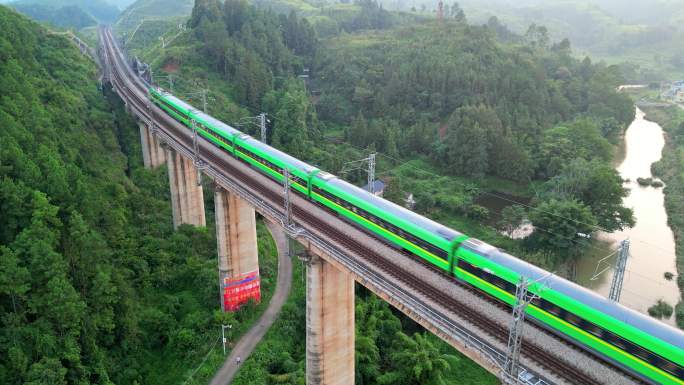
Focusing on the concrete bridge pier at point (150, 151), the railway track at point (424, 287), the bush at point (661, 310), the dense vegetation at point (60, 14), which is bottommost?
the bush at point (661, 310)

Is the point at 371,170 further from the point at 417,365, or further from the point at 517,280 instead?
the point at 417,365

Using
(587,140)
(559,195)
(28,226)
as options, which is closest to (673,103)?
(587,140)

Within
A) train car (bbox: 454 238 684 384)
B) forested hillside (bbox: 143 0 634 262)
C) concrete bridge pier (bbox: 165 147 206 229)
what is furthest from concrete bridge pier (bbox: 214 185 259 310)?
forested hillside (bbox: 143 0 634 262)

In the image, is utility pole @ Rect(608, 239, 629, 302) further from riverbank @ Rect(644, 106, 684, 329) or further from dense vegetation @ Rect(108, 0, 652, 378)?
riverbank @ Rect(644, 106, 684, 329)

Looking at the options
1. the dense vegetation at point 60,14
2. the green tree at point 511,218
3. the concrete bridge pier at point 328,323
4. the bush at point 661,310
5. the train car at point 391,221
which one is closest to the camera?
the train car at point 391,221

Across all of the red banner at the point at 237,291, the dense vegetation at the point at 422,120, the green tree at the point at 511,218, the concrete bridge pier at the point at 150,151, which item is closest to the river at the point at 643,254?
the dense vegetation at the point at 422,120

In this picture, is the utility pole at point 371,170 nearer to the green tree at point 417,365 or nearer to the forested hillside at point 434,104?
the green tree at point 417,365
